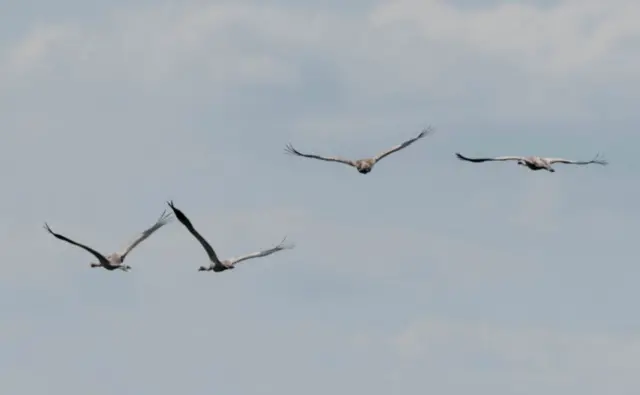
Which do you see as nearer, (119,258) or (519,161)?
(519,161)

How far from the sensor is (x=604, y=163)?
126250 mm

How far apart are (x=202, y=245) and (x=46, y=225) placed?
32.1 feet

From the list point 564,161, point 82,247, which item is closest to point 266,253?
point 82,247

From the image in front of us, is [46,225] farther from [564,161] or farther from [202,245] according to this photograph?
[564,161]

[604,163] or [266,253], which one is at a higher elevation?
[604,163]

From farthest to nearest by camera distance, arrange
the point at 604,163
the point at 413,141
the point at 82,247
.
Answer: the point at 413,141 < the point at 82,247 < the point at 604,163

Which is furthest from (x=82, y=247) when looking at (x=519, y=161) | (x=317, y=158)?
(x=519, y=161)

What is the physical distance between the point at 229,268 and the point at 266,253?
2.74m

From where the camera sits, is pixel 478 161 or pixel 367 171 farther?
pixel 367 171

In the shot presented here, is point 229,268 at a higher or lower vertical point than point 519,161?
lower

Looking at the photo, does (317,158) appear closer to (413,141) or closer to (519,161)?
(413,141)

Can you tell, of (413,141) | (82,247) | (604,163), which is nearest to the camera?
(604,163)

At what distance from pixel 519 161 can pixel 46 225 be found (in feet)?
93.3

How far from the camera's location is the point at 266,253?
140 m
